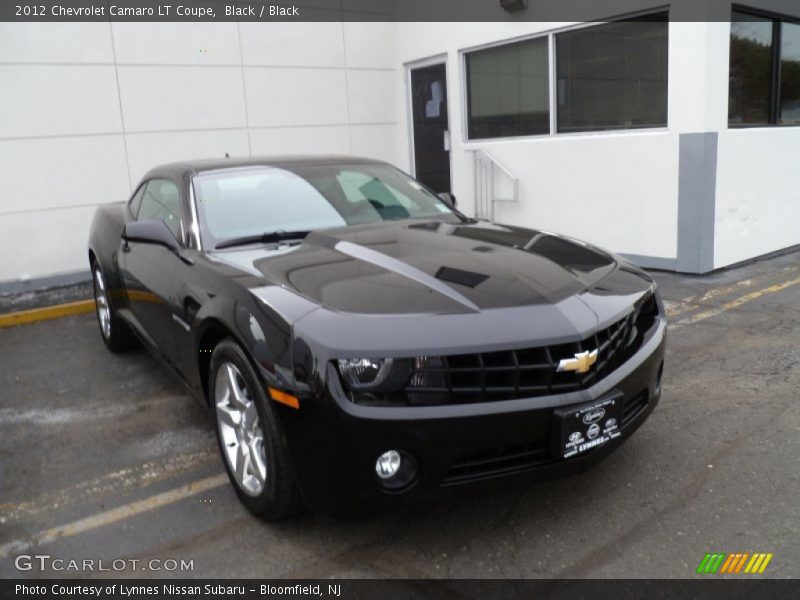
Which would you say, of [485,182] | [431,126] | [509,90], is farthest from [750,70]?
[431,126]

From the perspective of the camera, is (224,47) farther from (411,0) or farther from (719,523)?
(719,523)

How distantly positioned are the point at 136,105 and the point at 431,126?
401 centimetres

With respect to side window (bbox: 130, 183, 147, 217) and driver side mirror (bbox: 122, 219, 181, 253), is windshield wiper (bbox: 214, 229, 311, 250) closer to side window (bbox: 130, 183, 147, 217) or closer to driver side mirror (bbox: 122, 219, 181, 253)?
driver side mirror (bbox: 122, 219, 181, 253)

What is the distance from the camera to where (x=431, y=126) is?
1027 centimetres

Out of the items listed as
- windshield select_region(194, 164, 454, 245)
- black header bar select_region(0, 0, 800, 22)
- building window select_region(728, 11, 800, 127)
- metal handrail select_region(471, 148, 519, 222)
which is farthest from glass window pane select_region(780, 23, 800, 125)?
windshield select_region(194, 164, 454, 245)

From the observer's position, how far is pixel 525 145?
864 cm

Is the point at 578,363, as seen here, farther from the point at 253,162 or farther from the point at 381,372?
the point at 253,162

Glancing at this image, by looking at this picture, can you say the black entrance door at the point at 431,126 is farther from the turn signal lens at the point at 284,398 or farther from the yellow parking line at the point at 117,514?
the turn signal lens at the point at 284,398

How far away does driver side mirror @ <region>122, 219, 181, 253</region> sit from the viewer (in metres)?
3.79

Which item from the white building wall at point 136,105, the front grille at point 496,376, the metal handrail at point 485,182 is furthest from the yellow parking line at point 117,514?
the metal handrail at point 485,182

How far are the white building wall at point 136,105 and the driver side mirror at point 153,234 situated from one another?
4.81 m

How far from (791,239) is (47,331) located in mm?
8089

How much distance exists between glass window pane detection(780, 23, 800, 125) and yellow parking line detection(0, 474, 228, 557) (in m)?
7.61

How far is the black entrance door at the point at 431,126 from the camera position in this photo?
10039 mm
